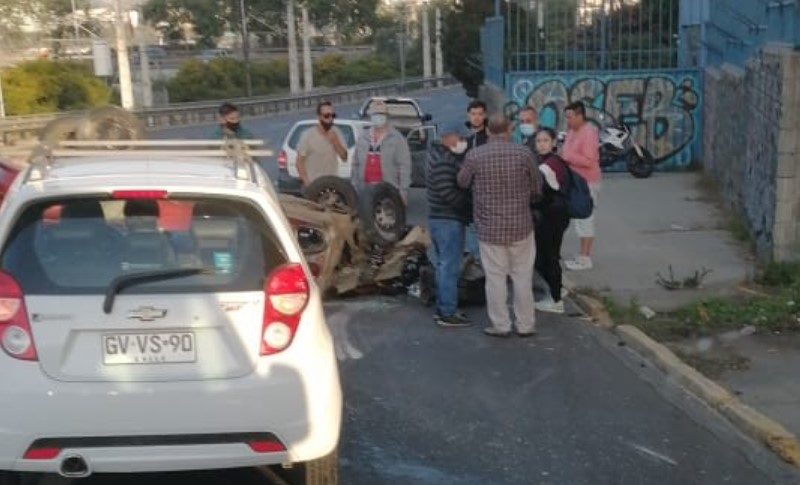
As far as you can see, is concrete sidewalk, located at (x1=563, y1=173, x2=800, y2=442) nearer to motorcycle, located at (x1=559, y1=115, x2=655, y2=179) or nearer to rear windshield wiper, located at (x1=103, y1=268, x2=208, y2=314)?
motorcycle, located at (x1=559, y1=115, x2=655, y2=179)

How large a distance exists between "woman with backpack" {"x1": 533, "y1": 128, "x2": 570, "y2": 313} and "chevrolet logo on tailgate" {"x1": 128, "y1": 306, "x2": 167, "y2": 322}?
17.0 feet

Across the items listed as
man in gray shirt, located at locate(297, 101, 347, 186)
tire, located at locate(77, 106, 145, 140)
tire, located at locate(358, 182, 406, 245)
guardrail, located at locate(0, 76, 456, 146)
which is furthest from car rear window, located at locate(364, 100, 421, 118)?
tire, located at locate(77, 106, 145, 140)

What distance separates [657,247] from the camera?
12.6 metres

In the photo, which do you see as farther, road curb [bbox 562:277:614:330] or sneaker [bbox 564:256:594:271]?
sneaker [bbox 564:256:594:271]

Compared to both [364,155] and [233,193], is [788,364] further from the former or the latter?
[364,155]

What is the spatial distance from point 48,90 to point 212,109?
8.51m

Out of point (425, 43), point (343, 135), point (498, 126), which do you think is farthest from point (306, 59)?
point (498, 126)

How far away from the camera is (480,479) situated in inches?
224

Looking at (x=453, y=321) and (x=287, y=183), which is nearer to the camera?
(x=453, y=321)

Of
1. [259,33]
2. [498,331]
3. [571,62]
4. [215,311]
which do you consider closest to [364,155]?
[498,331]

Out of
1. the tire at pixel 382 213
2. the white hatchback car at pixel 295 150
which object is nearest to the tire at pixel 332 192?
the tire at pixel 382 213

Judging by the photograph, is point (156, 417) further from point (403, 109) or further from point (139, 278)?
point (403, 109)

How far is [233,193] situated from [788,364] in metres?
4.54

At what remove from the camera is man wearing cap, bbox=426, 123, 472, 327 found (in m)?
8.88
